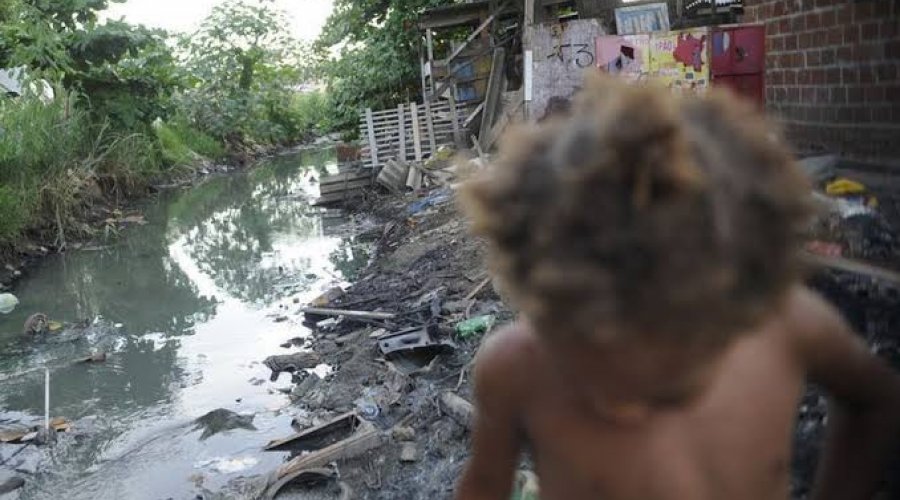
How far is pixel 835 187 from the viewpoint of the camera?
6.35 feet

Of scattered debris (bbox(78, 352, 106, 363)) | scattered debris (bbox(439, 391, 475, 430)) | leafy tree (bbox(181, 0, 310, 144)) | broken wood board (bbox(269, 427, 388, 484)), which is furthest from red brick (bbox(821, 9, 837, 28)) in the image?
leafy tree (bbox(181, 0, 310, 144))

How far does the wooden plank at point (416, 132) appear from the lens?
1489cm

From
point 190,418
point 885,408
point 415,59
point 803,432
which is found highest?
point 415,59

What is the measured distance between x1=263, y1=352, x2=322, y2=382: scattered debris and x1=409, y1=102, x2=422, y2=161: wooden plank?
27.1ft

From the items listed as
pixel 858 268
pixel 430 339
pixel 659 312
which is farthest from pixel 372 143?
pixel 659 312

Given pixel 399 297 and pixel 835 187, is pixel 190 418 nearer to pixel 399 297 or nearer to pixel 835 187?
pixel 399 297

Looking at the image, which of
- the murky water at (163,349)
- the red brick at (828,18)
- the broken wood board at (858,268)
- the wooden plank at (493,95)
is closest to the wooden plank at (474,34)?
the wooden plank at (493,95)

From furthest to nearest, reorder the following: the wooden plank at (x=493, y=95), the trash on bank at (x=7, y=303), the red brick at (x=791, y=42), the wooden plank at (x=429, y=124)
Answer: the wooden plank at (x=429, y=124) → the wooden plank at (x=493, y=95) → the trash on bank at (x=7, y=303) → the red brick at (x=791, y=42)

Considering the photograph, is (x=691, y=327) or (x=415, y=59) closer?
(x=691, y=327)

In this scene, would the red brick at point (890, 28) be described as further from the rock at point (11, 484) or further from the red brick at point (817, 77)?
the rock at point (11, 484)

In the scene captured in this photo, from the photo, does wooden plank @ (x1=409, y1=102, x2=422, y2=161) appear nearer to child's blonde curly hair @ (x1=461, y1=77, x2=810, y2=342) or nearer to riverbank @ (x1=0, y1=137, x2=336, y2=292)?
riverbank @ (x1=0, y1=137, x2=336, y2=292)

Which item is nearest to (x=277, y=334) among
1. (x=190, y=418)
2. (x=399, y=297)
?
(x=399, y=297)

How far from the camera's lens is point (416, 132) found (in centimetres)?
1495

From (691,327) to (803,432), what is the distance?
3.16ft
